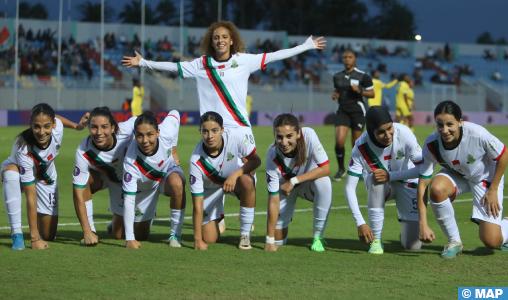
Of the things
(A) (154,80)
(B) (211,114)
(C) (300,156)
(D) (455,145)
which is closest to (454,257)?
(D) (455,145)

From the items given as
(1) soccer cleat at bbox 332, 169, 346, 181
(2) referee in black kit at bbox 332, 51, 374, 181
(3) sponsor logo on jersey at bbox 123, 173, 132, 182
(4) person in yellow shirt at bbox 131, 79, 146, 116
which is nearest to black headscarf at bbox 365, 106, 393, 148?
(3) sponsor logo on jersey at bbox 123, 173, 132, 182

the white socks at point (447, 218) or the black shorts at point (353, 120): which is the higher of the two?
the black shorts at point (353, 120)

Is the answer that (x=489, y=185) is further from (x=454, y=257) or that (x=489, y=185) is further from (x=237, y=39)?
(x=237, y=39)

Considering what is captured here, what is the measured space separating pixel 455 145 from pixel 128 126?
127 inches

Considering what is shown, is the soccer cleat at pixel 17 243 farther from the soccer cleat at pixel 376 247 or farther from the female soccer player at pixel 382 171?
the soccer cleat at pixel 376 247

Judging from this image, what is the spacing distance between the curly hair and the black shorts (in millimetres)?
4503

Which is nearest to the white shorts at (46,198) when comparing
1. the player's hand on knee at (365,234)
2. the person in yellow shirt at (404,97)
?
the player's hand on knee at (365,234)

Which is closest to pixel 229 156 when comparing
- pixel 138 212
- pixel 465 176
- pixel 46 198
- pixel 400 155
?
pixel 138 212

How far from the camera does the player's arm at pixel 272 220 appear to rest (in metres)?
5.62

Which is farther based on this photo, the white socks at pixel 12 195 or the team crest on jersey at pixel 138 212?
the team crest on jersey at pixel 138 212

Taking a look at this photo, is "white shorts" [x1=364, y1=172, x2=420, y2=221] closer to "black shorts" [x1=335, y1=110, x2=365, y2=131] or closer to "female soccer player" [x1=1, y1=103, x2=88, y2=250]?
"female soccer player" [x1=1, y1=103, x2=88, y2=250]

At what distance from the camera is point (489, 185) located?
18.2ft

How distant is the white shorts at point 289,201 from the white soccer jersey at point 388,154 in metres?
0.56

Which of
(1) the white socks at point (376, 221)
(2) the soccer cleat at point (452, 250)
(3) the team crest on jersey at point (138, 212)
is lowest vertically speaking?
(2) the soccer cleat at point (452, 250)
